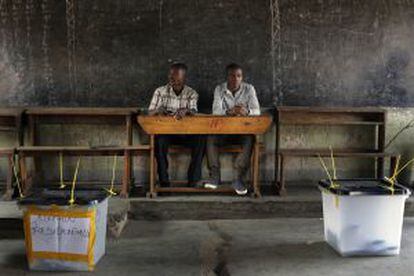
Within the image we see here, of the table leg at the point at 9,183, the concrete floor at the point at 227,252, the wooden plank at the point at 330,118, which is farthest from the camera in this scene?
the wooden plank at the point at 330,118

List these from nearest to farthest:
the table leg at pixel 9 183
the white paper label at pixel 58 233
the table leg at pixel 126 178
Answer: the white paper label at pixel 58 233
the table leg at pixel 9 183
the table leg at pixel 126 178

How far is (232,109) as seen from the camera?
6.07 meters

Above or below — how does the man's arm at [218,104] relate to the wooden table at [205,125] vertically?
above

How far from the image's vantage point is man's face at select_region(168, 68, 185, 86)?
251 inches

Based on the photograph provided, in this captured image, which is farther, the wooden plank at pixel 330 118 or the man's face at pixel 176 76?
the wooden plank at pixel 330 118

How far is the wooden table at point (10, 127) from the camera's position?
6.04 meters

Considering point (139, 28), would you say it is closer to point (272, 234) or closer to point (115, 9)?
point (115, 9)

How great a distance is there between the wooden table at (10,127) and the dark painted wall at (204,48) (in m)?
0.23

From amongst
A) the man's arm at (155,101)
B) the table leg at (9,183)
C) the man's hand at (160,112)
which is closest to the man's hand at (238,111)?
the man's hand at (160,112)

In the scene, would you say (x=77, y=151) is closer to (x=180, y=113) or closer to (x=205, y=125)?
(x=180, y=113)

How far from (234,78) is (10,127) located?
2625 mm

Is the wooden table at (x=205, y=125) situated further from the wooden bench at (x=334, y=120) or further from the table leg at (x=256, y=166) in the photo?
the wooden bench at (x=334, y=120)

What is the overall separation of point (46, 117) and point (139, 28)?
152 centimetres

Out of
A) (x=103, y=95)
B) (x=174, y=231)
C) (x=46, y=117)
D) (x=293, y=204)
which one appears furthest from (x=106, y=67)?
(x=293, y=204)
